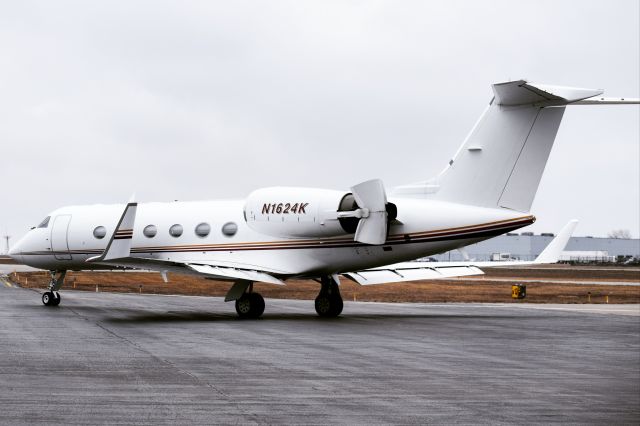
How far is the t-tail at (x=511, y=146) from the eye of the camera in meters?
23.9

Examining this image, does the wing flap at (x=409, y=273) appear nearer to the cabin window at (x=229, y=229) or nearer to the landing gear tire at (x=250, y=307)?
the landing gear tire at (x=250, y=307)

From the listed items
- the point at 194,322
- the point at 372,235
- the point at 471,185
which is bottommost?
the point at 194,322

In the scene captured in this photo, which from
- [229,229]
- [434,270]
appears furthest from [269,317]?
[434,270]

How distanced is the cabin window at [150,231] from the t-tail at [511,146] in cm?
1045

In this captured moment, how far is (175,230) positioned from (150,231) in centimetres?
109

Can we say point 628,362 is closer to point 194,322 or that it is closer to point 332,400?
point 332,400

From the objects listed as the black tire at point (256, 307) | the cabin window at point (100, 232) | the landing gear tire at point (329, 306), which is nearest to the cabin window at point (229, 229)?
the black tire at point (256, 307)

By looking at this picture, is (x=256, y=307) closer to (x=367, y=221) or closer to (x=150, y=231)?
(x=367, y=221)

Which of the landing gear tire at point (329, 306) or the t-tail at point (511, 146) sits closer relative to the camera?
the t-tail at point (511, 146)

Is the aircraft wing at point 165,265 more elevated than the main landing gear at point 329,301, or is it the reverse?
the aircraft wing at point 165,265

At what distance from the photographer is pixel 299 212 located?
26453mm

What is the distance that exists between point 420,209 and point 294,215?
13.3ft

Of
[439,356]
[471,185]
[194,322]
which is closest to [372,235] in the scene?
[471,185]

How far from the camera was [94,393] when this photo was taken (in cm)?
1109
